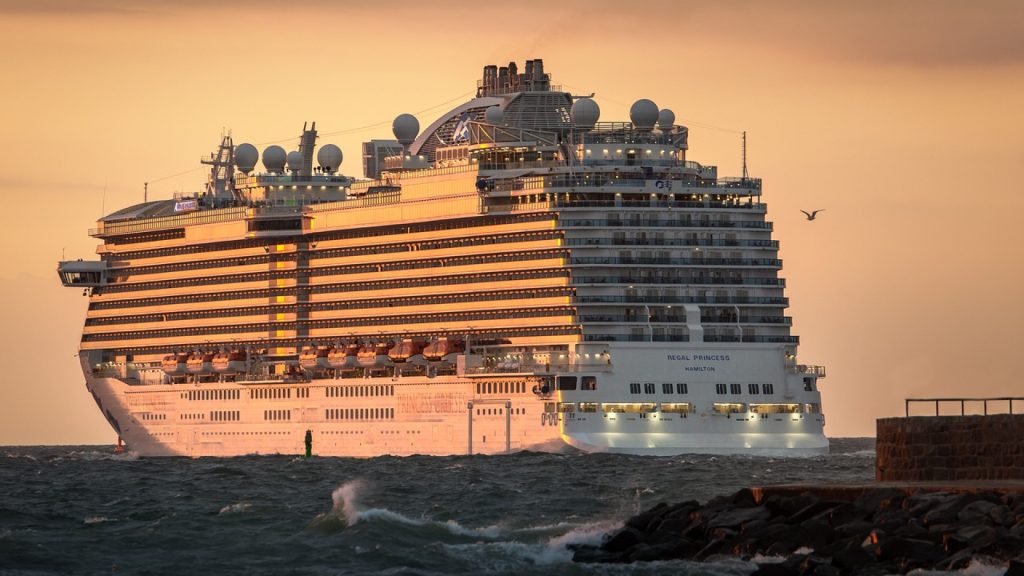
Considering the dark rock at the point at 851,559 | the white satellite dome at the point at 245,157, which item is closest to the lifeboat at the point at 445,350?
the white satellite dome at the point at 245,157

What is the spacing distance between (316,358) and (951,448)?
227 feet

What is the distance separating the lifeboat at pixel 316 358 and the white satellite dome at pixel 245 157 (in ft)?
65.3

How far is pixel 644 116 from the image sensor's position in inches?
4094

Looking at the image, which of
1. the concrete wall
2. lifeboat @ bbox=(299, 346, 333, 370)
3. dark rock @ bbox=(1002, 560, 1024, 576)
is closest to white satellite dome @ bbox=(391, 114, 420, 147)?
lifeboat @ bbox=(299, 346, 333, 370)

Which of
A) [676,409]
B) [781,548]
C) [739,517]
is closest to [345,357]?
[676,409]

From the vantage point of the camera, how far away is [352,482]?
74188mm

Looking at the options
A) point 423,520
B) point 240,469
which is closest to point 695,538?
point 423,520

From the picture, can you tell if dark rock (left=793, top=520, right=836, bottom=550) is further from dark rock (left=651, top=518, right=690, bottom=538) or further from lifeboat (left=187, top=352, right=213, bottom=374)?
lifeboat (left=187, top=352, right=213, bottom=374)

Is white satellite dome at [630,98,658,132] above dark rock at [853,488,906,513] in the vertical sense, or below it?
above

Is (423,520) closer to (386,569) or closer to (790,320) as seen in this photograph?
(386,569)

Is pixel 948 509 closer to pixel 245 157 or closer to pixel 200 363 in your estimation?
pixel 200 363

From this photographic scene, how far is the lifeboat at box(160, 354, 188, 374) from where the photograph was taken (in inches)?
4771

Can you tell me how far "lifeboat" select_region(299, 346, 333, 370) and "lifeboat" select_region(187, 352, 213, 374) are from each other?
8.01m

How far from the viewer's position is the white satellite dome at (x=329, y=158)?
125 metres
